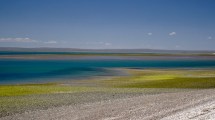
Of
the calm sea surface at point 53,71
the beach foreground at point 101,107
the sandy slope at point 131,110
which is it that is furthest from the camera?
the calm sea surface at point 53,71

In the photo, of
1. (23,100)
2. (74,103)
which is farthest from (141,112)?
(23,100)

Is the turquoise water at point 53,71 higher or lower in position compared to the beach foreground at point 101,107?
lower

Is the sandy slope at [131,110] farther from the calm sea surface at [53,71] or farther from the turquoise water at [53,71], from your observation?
the turquoise water at [53,71]

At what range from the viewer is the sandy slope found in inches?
797

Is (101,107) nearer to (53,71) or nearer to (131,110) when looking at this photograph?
(131,110)

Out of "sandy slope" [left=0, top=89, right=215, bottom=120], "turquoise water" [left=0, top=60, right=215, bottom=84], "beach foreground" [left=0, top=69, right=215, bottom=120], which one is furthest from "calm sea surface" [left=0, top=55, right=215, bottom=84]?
"sandy slope" [left=0, top=89, right=215, bottom=120]

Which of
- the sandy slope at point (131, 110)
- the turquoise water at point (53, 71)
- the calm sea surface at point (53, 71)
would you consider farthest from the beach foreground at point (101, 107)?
the turquoise water at point (53, 71)

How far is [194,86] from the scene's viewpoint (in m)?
40.2

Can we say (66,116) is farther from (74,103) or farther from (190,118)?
(190,118)

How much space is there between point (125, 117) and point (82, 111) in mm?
3882

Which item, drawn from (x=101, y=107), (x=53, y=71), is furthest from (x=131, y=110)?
(x=53, y=71)

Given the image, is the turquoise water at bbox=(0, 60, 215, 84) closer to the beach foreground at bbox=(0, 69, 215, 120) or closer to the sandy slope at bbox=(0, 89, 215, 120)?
the beach foreground at bbox=(0, 69, 215, 120)

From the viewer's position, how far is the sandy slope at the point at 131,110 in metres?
20.2

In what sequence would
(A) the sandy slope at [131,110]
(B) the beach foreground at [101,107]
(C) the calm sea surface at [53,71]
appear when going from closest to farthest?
(A) the sandy slope at [131,110] → (B) the beach foreground at [101,107] → (C) the calm sea surface at [53,71]
